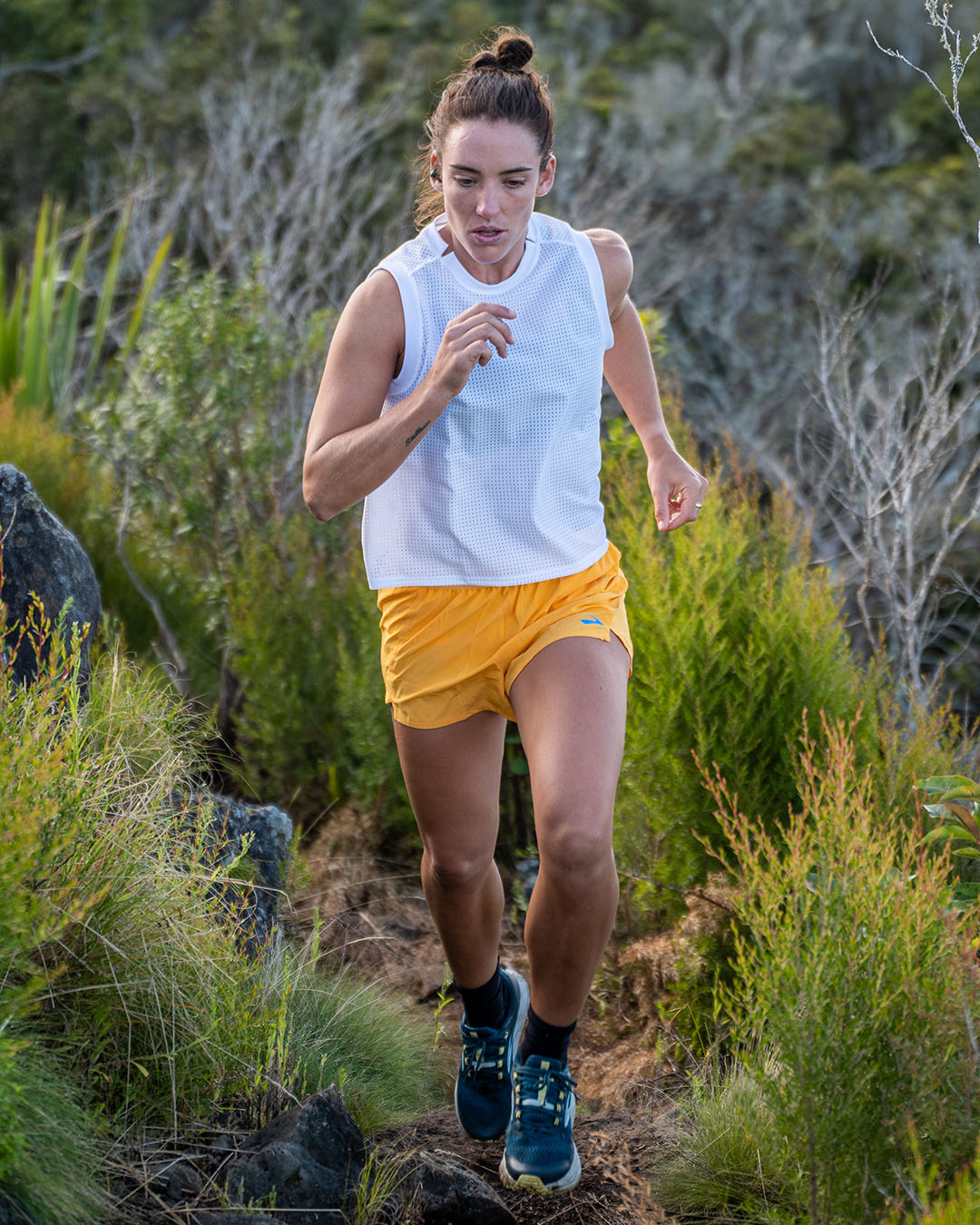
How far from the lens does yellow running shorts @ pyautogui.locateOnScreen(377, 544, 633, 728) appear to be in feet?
8.69

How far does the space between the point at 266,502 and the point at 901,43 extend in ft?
39.2

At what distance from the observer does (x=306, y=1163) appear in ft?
7.59

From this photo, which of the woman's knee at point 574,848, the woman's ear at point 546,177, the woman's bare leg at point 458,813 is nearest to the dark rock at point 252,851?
the woman's bare leg at point 458,813

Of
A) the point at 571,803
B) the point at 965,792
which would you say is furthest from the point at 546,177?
the point at 965,792

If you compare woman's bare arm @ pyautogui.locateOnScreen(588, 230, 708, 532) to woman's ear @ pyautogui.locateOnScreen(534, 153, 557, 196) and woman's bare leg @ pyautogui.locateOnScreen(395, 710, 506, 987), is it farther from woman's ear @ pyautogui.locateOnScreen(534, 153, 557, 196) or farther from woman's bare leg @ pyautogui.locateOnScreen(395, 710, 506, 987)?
woman's bare leg @ pyautogui.locateOnScreen(395, 710, 506, 987)

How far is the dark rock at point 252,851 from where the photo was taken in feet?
10.2

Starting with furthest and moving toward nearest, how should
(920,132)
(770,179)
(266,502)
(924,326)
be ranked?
(920,132)
(770,179)
(924,326)
(266,502)

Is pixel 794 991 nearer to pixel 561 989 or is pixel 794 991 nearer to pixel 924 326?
pixel 561 989

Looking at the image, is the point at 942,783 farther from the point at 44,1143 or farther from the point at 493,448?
the point at 44,1143

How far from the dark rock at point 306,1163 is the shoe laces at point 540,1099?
35 centimetres

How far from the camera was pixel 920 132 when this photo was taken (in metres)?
13.4

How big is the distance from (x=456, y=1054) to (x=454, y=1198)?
1142 mm

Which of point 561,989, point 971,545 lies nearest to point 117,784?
point 561,989

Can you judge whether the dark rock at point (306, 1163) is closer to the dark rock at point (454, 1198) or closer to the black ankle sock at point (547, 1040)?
the dark rock at point (454, 1198)
